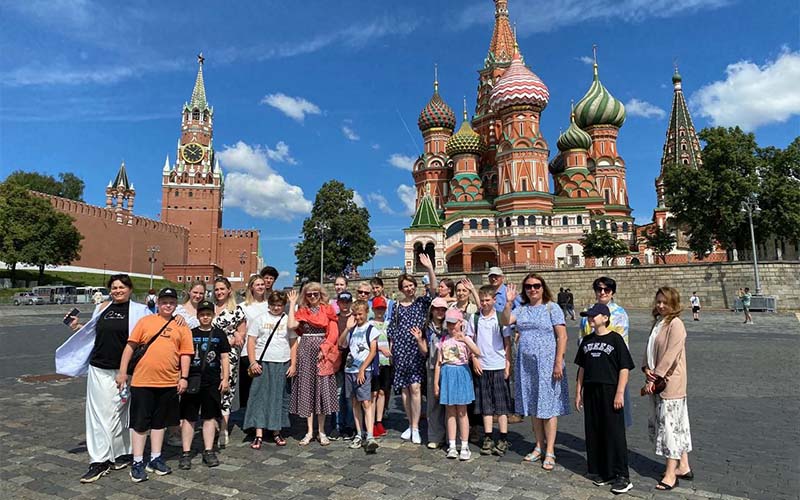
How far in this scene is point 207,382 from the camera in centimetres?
464

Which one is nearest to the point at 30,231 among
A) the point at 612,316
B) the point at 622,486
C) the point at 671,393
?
the point at 612,316

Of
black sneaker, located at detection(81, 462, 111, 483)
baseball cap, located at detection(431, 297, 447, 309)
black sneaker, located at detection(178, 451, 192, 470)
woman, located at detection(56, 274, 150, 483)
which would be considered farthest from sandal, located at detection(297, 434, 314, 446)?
baseball cap, located at detection(431, 297, 447, 309)

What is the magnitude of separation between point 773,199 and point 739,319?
11404 millimetres

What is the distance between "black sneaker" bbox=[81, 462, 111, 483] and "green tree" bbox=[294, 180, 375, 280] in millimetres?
36199

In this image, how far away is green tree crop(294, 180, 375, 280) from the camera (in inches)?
1606

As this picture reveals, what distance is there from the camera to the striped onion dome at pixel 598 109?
4828 cm

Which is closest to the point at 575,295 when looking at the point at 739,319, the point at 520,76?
the point at 739,319

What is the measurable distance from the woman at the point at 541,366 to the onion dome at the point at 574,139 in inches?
1764

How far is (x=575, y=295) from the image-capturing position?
30.5 meters

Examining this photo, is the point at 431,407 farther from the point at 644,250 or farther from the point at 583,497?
the point at 644,250

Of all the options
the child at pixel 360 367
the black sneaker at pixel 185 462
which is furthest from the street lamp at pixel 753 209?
the black sneaker at pixel 185 462

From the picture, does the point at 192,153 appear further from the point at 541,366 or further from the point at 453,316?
the point at 541,366

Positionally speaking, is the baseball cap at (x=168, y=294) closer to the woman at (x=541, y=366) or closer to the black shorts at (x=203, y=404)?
the black shorts at (x=203, y=404)

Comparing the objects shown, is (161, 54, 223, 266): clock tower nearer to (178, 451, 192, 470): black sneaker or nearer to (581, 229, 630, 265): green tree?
(581, 229, 630, 265): green tree
